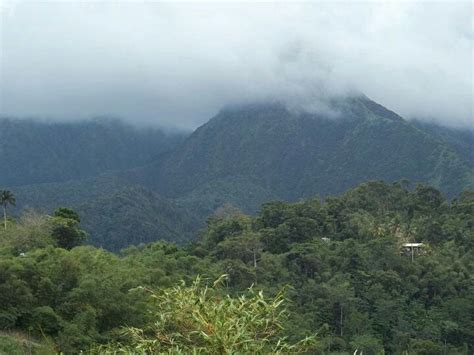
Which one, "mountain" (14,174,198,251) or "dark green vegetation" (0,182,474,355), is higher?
"dark green vegetation" (0,182,474,355)

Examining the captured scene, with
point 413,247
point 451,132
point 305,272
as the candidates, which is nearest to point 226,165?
point 451,132

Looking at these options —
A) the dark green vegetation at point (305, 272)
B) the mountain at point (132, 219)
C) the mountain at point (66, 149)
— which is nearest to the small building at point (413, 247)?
the dark green vegetation at point (305, 272)

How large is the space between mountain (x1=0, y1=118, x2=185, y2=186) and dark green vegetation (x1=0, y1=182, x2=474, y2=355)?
382 ft

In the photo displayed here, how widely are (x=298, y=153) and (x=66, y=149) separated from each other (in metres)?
77.6

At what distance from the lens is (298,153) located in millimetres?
135750

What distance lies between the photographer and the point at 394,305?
41219 millimetres

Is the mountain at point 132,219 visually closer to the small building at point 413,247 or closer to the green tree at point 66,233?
the small building at point 413,247

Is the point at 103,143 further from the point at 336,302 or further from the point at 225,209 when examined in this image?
the point at 336,302

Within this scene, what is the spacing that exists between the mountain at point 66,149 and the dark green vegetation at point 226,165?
0.29 metres

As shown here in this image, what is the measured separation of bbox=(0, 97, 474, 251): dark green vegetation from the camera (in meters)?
89.5

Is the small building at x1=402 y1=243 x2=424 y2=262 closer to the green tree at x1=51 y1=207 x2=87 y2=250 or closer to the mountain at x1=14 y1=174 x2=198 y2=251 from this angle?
the green tree at x1=51 y1=207 x2=87 y2=250

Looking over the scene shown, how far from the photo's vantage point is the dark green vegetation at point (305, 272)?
22297mm

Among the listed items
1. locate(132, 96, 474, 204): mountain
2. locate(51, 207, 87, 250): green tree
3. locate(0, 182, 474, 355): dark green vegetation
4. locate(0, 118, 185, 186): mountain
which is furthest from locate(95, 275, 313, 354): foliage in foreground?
locate(0, 118, 185, 186): mountain

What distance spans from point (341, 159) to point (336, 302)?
3428 inches
